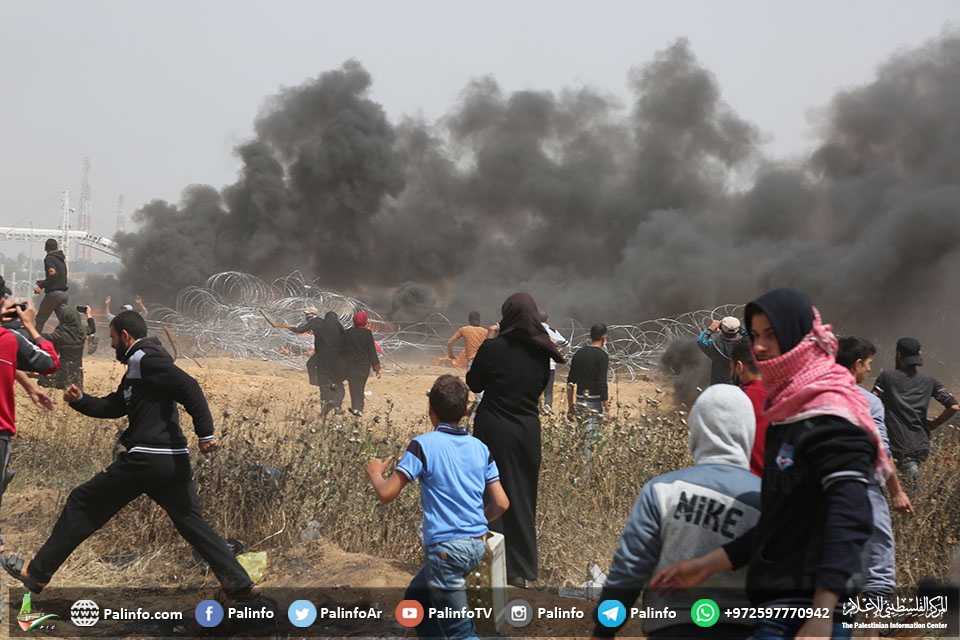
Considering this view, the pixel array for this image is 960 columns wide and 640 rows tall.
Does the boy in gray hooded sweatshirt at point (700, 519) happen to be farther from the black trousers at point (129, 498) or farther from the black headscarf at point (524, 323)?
the black trousers at point (129, 498)

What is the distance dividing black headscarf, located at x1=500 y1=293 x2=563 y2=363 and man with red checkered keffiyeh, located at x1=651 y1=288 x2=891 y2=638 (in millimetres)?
2384

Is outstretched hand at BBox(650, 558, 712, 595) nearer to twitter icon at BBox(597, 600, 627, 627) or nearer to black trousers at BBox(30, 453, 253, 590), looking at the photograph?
twitter icon at BBox(597, 600, 627, 627)

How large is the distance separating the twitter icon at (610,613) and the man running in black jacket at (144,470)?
8.29 ft

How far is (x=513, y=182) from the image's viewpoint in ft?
121

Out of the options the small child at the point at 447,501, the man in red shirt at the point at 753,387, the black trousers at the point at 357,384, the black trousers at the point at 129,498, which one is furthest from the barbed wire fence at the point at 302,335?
the small child at the point at 447,501

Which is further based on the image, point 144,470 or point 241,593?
point 241,593

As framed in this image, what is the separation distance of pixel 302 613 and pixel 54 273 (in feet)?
31.0

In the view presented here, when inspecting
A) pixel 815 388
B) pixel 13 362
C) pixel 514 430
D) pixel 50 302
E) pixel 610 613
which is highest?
pixel 50 302

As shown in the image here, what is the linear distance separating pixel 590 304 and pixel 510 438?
75.5 ft

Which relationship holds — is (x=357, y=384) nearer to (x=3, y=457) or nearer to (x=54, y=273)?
(x=54, y=273)

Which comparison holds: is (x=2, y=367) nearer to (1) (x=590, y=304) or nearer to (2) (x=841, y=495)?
(2) (x=841, y=495)

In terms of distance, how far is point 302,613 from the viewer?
4289 millimetres

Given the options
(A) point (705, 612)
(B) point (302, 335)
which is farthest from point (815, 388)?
(B) point (302, 335)

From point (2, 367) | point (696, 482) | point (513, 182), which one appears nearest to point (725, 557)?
point (696, 482)
